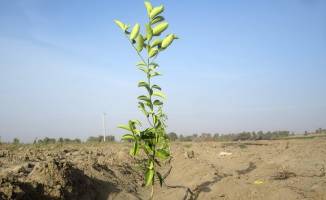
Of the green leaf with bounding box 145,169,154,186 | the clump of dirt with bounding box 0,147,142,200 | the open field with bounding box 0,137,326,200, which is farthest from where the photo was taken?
the open field with bounding box 0,137,326,200

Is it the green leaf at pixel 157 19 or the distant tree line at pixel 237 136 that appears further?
the distant tree line at pixel 237 136

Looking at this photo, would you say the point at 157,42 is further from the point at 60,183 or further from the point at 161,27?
the point at 60,183

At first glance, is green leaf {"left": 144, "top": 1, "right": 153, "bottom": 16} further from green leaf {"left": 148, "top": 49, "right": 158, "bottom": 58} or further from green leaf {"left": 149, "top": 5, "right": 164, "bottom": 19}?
green leaf {"left": 148, "top": 49, "right": 158, "bottom": 58}

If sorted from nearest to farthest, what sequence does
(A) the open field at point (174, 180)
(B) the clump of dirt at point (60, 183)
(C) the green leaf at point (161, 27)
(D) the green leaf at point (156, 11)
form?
(D) the green leaf at point (156, 11), (C) the green leaf at point (161, 27), (B) the clump of dirt at point (60, 183), (A) the open field at point (174, 180)

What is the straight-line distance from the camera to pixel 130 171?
9.80m

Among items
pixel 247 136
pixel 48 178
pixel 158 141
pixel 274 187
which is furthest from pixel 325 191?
pixel 247 136

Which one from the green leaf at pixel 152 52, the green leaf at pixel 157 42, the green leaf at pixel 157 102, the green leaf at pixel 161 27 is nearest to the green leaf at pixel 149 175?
the green leaf at pixel 157 102

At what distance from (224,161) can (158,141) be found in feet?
29.5

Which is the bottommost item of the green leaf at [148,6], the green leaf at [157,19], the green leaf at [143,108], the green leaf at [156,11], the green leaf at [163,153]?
the green leaf at [163,153]

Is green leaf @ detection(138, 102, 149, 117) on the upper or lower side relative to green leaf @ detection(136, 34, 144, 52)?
lower

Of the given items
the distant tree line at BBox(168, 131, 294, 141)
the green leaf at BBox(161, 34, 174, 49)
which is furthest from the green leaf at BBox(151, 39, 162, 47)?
the distant tree line at BBox(168, 131, 294, 141)

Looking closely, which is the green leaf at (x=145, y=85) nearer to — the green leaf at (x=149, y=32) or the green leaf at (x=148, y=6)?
the green leaf at (x=149, y=32)

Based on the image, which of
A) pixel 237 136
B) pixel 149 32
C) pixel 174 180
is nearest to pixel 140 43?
pixel 149 32

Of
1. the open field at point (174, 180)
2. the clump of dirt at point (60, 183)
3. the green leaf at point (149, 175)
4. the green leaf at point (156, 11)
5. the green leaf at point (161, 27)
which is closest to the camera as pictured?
the green leaf at point (156, 11)
